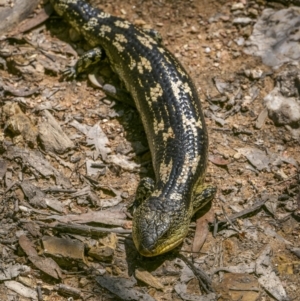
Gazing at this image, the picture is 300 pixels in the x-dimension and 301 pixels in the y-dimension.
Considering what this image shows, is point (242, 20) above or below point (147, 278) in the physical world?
above

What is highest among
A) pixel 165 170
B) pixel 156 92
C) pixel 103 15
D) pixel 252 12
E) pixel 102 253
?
pixel 103 15

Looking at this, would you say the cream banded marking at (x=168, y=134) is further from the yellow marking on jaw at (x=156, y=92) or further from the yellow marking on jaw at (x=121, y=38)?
the yellow marking on jaw at (x=121, y=38)

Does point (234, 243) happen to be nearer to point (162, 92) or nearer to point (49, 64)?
point (162, 92)

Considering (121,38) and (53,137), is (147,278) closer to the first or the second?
(53,137)

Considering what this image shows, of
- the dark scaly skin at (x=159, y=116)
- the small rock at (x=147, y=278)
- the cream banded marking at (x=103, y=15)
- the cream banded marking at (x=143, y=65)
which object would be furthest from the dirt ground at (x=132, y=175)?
the cream banded marking at (x=143, y=65)

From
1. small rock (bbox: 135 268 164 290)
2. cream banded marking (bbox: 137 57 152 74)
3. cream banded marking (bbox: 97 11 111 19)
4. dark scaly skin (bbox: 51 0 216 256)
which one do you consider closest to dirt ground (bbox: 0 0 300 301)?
small rock (bbox: 135 268 164 290)

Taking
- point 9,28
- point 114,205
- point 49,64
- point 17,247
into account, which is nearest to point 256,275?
point 114,205

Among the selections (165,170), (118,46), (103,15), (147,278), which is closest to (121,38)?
(118,46)

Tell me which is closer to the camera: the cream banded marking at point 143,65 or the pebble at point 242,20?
the cream banded marking at point 143,65
